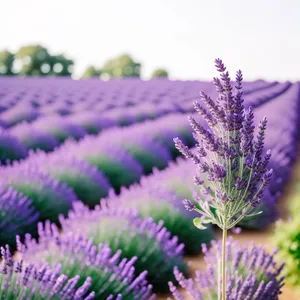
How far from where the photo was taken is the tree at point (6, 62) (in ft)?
189

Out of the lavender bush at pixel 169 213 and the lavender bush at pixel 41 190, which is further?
the lavender bush at pixel 41 190

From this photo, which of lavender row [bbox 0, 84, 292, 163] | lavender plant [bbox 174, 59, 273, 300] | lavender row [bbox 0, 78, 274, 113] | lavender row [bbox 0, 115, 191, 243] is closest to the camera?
lavender plant [bbox 174, 59, 273, 300]

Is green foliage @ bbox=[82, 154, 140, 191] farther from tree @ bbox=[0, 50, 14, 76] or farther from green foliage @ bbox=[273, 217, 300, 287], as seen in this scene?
tree @ bbox=[0, 50, 14, 76]

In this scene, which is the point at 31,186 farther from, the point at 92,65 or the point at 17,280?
the point at 92,65

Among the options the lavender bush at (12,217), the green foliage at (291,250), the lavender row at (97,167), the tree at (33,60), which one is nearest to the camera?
the green foliage at (291,250)

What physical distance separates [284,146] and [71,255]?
5252mm

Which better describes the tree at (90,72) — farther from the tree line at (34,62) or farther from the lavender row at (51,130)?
the lavender row at (51,130)

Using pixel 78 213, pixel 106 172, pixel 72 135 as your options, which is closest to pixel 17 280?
pixel 78 213

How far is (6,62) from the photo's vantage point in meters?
58.1

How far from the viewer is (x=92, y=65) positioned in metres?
66.6

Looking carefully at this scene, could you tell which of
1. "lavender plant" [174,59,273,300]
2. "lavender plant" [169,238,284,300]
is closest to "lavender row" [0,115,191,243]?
"lavender plant" [169,238,284,300]

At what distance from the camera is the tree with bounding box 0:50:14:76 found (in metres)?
57.7

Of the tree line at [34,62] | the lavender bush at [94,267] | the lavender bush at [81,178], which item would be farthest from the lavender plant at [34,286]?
Result: the tree line at [34,62]

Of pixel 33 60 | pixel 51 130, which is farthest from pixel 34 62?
pixel 51 130
